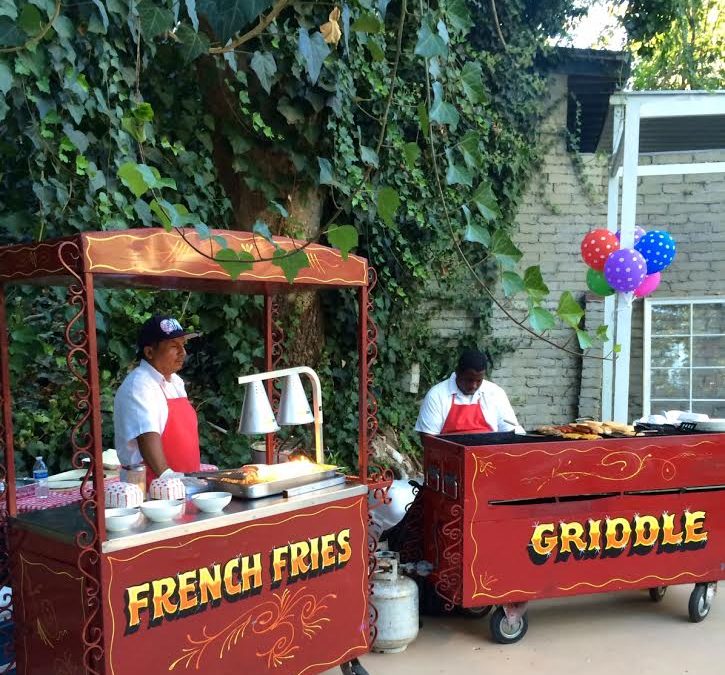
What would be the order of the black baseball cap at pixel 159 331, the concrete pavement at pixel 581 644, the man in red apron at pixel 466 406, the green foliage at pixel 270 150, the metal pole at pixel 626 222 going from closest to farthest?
the green foliage at pixel 270 150
the black baseball cap at pixel 159 331
the concrete pavement at pixel 581 644
the man in red apron at pixel 466 406
the metal pole at pixel 626 222

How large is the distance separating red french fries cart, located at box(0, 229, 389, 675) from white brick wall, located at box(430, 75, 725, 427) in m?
4.98

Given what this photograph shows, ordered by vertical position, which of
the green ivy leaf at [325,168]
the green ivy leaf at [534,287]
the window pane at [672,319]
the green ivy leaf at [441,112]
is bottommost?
the window pane at [672,319]

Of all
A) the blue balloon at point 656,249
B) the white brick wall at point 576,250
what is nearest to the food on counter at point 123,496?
the blue balloon at point 656,249

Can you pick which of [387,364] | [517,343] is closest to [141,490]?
[387,364]

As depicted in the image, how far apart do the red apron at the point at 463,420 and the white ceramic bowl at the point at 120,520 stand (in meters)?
2.60

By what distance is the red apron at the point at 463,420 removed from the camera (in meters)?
4.71

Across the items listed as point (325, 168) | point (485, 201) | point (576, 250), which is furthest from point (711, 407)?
point (325, 168)

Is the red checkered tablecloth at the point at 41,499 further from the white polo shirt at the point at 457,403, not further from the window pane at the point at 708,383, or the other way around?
the window pane at the point at 708,383

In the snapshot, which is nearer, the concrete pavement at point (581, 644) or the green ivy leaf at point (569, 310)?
the green ivy leaf at point (569, 310)

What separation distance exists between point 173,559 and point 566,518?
2192mm

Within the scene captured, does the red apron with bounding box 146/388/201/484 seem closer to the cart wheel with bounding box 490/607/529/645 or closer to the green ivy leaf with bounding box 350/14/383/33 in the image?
the cart wheel with bounding box 490/607/529/645

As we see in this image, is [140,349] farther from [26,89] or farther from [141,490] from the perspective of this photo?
[26,89]

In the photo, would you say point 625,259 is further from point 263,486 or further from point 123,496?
point 123,496

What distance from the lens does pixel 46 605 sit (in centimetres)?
260
